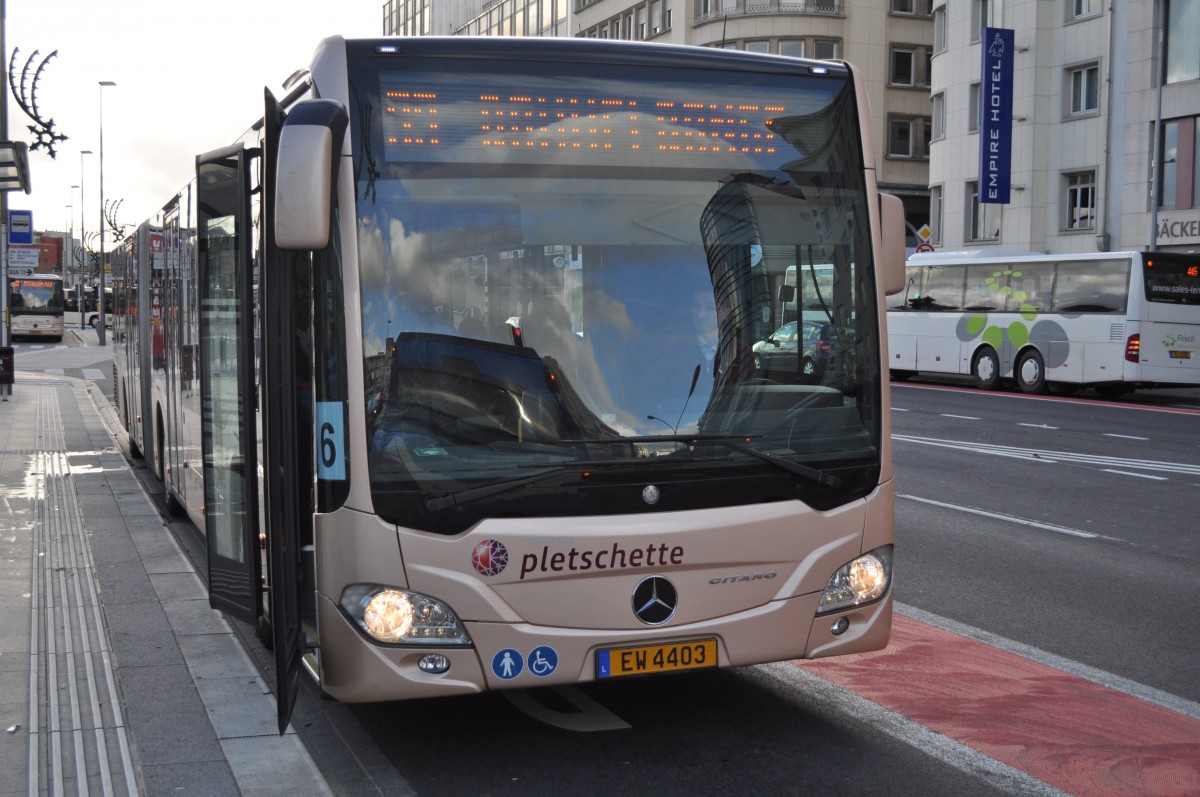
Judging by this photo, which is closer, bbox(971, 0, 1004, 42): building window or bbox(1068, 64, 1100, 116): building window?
bbox(1068, 64, 1100, 116): building window

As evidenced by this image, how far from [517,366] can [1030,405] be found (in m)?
22.5

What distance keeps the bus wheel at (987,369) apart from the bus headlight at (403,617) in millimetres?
28059

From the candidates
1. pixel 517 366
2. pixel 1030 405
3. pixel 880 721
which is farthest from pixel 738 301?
pixel 1030 405

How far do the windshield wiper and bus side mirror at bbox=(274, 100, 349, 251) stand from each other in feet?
3.85

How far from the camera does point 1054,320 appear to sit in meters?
29.7

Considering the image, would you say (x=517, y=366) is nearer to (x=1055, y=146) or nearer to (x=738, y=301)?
(x=738, y=301)

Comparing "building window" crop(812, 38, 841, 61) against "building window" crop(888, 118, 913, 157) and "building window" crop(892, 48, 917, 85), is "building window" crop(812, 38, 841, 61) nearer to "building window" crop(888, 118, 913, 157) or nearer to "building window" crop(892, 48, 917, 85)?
"building window" crop(892, 48, 917, 85)

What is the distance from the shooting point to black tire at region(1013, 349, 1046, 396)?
98.6 feet

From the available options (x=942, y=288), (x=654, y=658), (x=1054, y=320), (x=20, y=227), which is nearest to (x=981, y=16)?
(x=942, y=288)

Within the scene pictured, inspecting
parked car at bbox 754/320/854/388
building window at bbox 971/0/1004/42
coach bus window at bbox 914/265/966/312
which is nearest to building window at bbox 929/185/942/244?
building window at bbox 971/0/1004/42

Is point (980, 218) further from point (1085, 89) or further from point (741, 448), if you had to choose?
point (741, 448)

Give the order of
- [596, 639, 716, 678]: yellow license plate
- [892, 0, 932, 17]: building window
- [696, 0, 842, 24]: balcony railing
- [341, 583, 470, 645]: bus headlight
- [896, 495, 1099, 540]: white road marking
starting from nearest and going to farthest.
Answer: [341, 583, 470, 645]: bus headlight
[596, 639, 716, 678]: yellow license plate
[896, 495, 1099, 540]: white road marking
[696, 0, 842, 24]: balcony railing
[892, 0, 932, 17]: building window

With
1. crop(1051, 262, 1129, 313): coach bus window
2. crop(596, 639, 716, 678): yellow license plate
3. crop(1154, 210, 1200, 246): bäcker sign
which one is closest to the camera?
crop(596, 639, 716, 678): yellow license plate

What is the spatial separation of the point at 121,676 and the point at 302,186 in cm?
296
